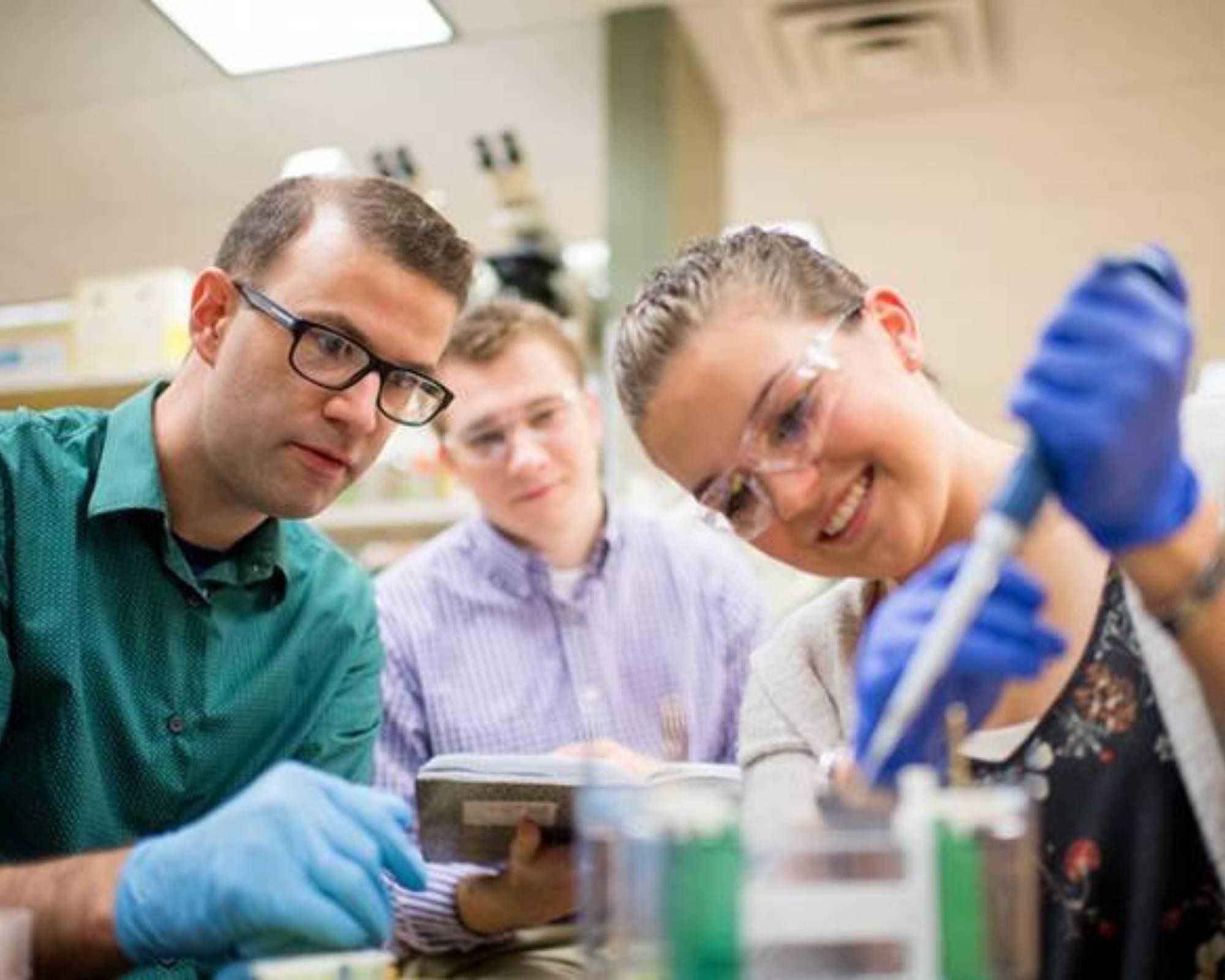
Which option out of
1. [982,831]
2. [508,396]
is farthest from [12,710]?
Result: [982,831]

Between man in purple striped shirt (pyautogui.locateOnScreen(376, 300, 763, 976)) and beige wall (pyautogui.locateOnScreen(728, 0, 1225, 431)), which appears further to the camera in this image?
beige wall (pyautogui.locateOnScreen(728, 0, 1225, 431))

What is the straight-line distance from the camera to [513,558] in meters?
2.34

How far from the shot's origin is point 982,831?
64 cm

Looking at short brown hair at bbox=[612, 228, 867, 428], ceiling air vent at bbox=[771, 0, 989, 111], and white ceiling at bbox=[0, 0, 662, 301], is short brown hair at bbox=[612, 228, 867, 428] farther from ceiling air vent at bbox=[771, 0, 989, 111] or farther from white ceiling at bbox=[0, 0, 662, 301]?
ceiling air vent at bbox=[771, 0, 989, 111]

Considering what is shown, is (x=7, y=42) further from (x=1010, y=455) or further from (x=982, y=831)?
(x=982, y=831)

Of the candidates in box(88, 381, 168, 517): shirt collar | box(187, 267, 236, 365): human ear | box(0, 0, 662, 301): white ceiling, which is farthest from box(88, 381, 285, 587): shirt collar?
box(0, 0, 662, 301): white ceiling

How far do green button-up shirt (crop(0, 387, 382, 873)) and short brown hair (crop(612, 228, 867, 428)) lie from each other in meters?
0.63

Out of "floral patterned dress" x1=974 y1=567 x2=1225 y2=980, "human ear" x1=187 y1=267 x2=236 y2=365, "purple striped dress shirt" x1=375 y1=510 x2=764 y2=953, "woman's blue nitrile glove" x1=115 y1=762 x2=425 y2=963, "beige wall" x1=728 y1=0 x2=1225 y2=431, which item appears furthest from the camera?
"beige wall" x1=728 y1=0 x2=1225 y2=431

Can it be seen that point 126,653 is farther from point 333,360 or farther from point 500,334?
point 500,334

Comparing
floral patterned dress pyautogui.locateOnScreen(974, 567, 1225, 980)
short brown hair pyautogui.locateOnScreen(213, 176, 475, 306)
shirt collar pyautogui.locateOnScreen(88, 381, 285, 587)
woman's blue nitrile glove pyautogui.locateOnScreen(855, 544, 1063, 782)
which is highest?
short brown hair pyautogui.locateOnScreen(213, 176, 475, 306)

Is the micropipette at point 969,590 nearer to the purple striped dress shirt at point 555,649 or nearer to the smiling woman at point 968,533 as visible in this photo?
the smiling woman at point 968,533

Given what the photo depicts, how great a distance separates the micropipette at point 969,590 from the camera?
0.76 m

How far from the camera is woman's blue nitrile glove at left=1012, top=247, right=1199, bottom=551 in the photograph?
811 mm

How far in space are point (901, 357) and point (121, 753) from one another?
1012 millimetres
